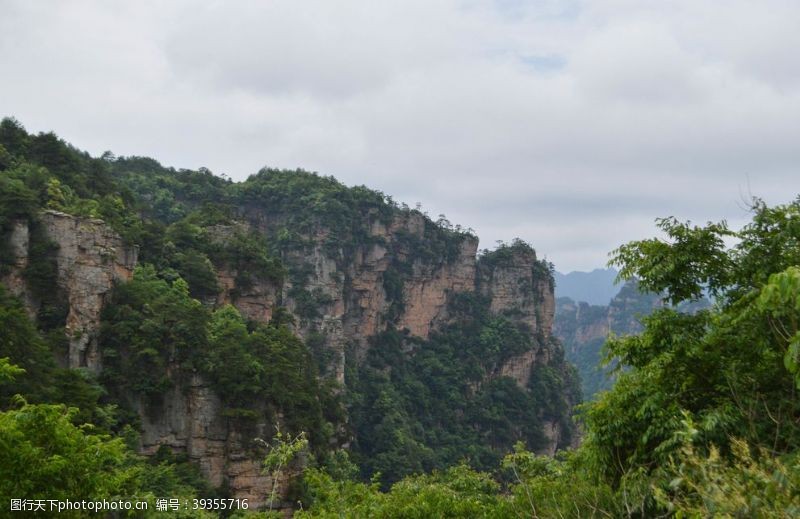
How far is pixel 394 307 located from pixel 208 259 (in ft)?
88.3

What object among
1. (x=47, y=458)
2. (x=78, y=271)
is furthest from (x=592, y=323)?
(x=47, y=458)

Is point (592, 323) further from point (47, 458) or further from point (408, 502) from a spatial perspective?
point (47, 458)

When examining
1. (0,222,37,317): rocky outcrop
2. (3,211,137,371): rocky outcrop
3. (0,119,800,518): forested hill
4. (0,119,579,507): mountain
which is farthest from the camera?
(0,119,579,507): mountain

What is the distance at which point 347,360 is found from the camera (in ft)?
152

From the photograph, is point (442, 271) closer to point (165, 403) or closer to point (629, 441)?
point (165, 403)

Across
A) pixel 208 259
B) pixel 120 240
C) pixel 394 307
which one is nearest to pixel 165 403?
pixel 120 240

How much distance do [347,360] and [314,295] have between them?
A: 5.22m

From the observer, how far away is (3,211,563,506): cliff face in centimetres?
1941

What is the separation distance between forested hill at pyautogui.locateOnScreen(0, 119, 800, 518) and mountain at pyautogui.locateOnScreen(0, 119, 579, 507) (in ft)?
0.34

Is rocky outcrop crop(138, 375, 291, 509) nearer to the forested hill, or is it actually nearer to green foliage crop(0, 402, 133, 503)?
the forested hill

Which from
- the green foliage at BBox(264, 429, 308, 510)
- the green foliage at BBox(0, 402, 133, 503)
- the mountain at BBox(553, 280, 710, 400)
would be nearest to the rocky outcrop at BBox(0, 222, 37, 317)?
the green foliage at BBox(264, 429, 308, 510)

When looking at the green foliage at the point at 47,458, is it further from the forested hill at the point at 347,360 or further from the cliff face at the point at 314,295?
the cliff face at the point at 314,295

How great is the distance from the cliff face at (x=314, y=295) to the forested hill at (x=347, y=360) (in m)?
0.09

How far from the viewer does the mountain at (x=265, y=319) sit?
19.2m
